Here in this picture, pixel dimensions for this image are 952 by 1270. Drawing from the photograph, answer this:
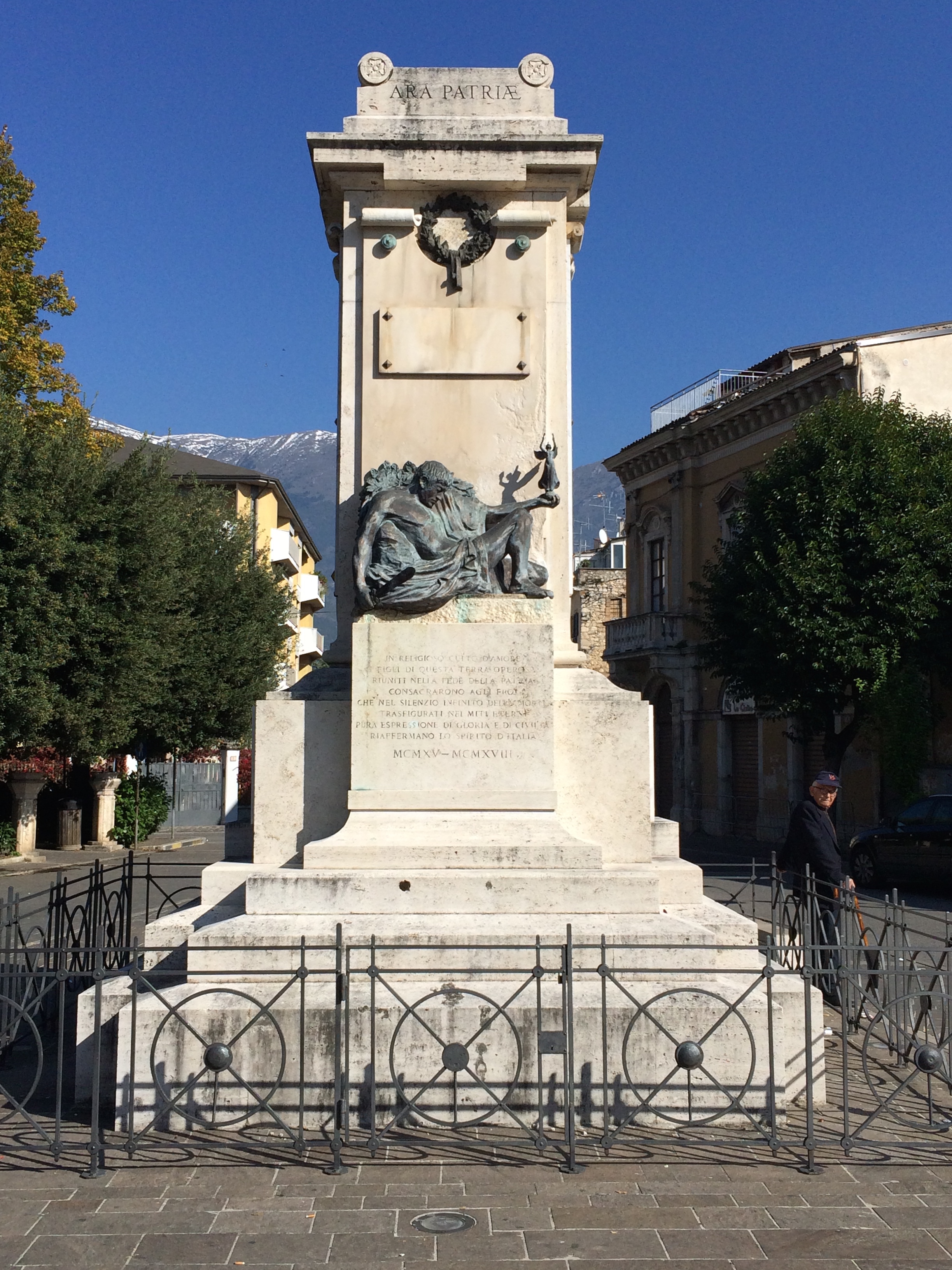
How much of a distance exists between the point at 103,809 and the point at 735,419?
20.5 metres

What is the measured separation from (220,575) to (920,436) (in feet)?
54.6

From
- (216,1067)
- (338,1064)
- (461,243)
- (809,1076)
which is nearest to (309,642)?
(461,243)

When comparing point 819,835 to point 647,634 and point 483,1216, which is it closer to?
point 483,1216

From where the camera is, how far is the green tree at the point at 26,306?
24625 millimetres

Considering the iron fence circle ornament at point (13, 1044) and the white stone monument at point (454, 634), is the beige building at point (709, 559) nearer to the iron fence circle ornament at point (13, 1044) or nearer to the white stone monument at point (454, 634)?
the white stone monument at point (454, 634)

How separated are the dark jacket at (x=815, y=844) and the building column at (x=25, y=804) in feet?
67.9

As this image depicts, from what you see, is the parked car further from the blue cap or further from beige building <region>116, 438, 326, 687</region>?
beige building <region>116, 438, 326, 687</region>

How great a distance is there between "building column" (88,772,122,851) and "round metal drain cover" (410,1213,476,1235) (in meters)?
27.5

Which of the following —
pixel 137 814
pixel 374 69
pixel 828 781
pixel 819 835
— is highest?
pixel 374 69

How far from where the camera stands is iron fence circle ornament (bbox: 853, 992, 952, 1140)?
6.08 meters

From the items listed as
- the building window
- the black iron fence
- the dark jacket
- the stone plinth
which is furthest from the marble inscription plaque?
the building window

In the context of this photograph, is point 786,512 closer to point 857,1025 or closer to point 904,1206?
point 857,1025

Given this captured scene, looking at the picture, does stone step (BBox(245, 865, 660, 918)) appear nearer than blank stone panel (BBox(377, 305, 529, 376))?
Yes

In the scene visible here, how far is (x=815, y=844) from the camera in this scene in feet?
31.1
